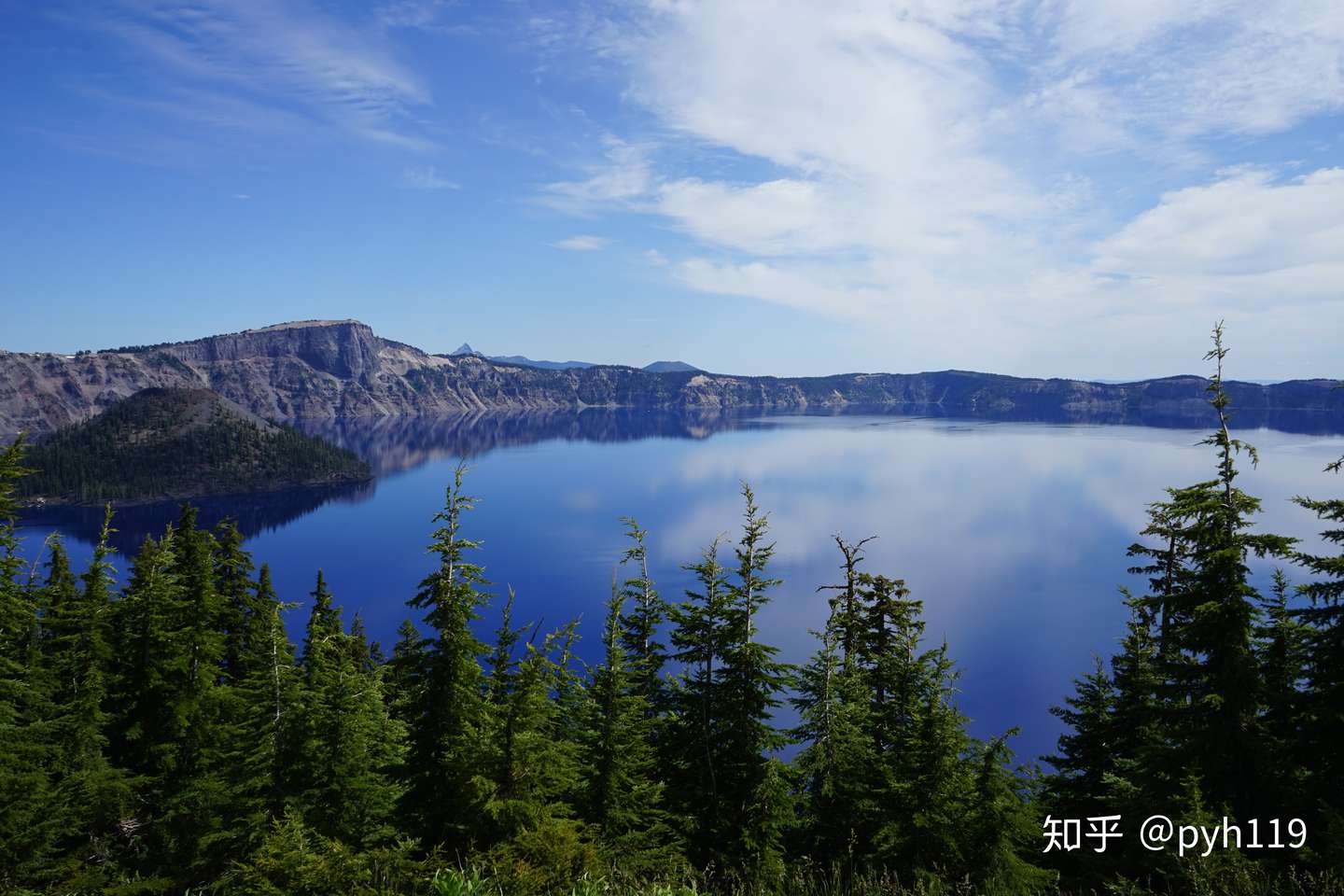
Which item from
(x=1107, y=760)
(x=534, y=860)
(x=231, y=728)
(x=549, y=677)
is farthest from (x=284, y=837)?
(x=1107, y=760)

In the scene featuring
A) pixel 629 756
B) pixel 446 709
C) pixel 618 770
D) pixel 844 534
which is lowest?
pixel 844 534

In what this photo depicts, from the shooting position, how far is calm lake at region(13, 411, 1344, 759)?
72.7 metres

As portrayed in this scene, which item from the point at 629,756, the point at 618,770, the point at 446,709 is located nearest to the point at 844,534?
the point at 629,756

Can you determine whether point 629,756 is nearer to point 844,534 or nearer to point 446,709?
point 446,709

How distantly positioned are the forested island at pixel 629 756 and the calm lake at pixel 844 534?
21631mm

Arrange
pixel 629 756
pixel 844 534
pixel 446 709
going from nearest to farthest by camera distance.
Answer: pixel 446 709
pixel 629 756
pixel 844 534

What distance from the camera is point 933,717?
727 inches

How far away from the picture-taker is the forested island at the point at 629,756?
1493 centimetres

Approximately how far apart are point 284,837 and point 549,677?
23.3ft

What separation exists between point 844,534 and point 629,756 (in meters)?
108

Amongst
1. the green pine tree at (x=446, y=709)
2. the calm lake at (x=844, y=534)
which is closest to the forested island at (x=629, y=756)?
the green pine tree at (x=446, y=709)

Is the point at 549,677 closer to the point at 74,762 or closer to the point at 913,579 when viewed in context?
the point at 74,762

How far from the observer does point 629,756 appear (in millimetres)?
18375

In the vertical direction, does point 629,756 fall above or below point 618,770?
above
